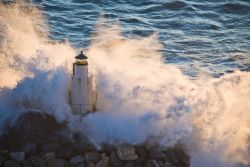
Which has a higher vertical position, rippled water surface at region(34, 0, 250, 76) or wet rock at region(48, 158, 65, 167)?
rippled water surface at region(34, 0, 250, 76)

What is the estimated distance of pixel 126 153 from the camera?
10648mm

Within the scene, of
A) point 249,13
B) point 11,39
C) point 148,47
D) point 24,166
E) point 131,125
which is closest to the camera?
point 24,166

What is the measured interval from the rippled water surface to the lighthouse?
5818mm

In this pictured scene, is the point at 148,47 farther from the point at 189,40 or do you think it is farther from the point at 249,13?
the point at 249,13

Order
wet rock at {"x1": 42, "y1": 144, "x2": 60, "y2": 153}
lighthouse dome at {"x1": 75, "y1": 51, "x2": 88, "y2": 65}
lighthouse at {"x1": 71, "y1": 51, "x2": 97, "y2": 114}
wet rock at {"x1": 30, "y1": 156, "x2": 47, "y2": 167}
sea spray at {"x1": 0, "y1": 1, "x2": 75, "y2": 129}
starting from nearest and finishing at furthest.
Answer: wet rock at {"x1": 30, "y1": 156, "x2": 47, "y2": 167}
wet rock at {"x1": 42, "y1": 144, "x2": 60, "y2": 153}
lighthouse dome at {"x1": 75, "y1": 51, "x2": 88, "y2": 65}
lighthouse at {"x1": 71, "y1": 51, "x2": 97, "y2": 114}
sea spray at {"x1": 0, "y1": 1, "x2": 75, "y2": 129}

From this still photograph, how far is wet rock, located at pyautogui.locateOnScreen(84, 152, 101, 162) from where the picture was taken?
10578mm

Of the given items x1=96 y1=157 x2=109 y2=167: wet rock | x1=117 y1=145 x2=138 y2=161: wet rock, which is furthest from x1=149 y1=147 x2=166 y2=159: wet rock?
x1=96 y1=157 x2=109 y2=167: wet rock

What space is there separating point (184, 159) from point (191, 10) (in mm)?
14080

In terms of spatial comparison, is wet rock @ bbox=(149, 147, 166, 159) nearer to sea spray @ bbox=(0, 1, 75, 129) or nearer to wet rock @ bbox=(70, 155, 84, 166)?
wet rock @ bbox=(70, 155, 84, 166)

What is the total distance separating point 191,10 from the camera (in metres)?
24.1

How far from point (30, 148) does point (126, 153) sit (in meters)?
1.74

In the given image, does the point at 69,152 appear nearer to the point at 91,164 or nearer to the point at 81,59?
the point at 91,164

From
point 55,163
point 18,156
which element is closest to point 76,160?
point 55,163

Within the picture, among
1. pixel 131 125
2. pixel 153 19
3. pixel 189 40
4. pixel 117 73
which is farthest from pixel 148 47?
pixel 131 125
